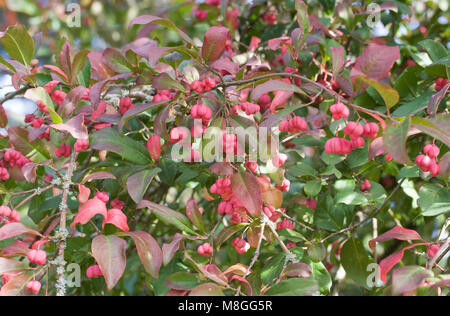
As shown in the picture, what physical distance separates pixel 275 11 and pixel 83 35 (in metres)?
1.65

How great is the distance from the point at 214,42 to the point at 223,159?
279mm

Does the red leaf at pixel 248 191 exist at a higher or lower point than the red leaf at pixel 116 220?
higher

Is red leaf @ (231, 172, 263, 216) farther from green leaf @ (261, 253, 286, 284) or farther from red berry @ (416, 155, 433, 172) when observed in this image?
red berry @ (416, 155, 433, 172)

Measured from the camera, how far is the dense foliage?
0.96 meters

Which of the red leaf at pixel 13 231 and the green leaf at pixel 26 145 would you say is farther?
the green leaf at pixel 26 145

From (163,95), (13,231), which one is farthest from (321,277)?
(13,231)

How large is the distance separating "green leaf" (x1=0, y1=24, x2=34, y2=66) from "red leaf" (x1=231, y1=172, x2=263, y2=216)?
0.66 metres

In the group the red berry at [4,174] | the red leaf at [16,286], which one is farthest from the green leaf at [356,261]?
the red berry at [4,174]

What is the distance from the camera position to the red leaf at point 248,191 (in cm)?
103

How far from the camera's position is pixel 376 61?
95 centimetres

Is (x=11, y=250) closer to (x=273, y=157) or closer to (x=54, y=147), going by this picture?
(x=54, y=147)

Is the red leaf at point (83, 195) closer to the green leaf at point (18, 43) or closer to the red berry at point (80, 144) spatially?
the red berry at point (80, 144)

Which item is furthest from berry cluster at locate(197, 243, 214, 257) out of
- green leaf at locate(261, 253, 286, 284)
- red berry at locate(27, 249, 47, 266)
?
red berry at locate(27, 249, 47, 266)

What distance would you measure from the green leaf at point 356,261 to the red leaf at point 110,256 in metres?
0.63
